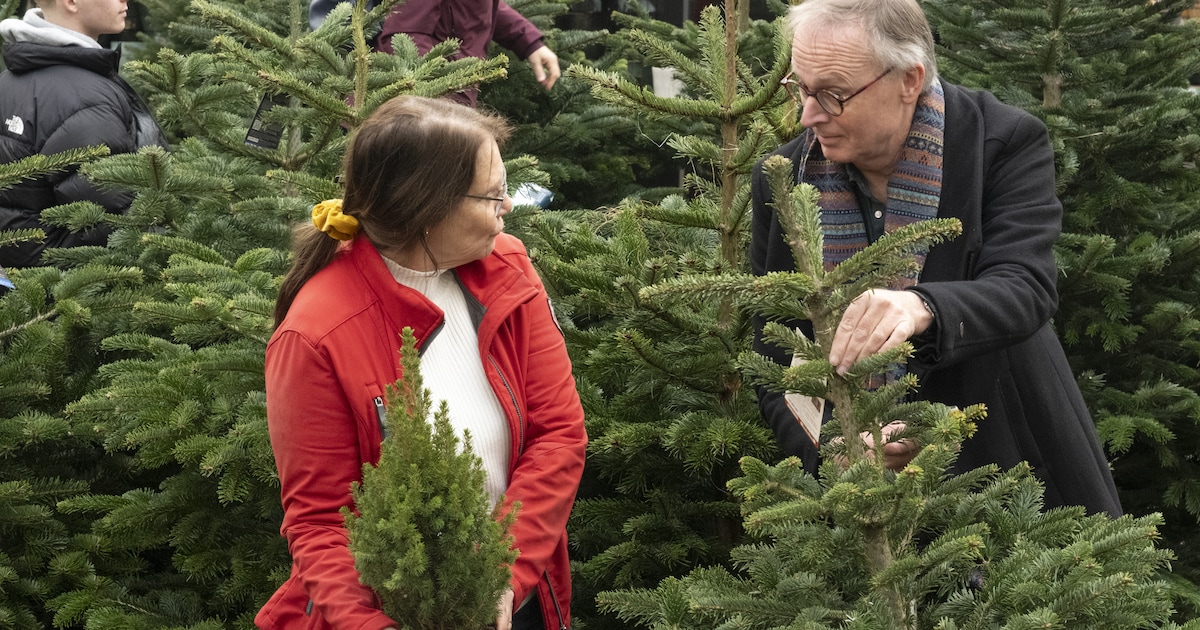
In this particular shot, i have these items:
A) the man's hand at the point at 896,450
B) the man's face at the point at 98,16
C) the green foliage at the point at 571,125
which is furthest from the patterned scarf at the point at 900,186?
the green foliage at the point at 571,125

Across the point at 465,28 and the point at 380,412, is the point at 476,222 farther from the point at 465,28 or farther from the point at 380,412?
the point at 465,28

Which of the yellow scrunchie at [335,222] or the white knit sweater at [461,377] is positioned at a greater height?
the yellow scrunchie at [335,222]

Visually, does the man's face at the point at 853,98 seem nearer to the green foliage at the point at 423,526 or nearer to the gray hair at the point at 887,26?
the gray hair at the point at 887,26

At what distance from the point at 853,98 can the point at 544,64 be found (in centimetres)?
339

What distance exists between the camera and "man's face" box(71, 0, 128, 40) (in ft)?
15.9

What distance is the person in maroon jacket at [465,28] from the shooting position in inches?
197

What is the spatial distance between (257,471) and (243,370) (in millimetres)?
378

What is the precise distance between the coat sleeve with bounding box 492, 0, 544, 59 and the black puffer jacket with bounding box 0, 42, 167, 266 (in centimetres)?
172

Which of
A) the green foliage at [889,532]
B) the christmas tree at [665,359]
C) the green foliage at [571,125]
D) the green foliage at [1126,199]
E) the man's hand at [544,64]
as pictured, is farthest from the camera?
the green foliage at [571,125]

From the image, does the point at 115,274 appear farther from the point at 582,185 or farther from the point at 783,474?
the point at 582,185

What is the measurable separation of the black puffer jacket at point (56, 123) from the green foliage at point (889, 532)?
133 inches

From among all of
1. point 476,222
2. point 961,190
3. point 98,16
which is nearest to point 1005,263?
point 961,190

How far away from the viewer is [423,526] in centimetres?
186

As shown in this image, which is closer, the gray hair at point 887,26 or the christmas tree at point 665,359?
the gray hair at point 887,26
